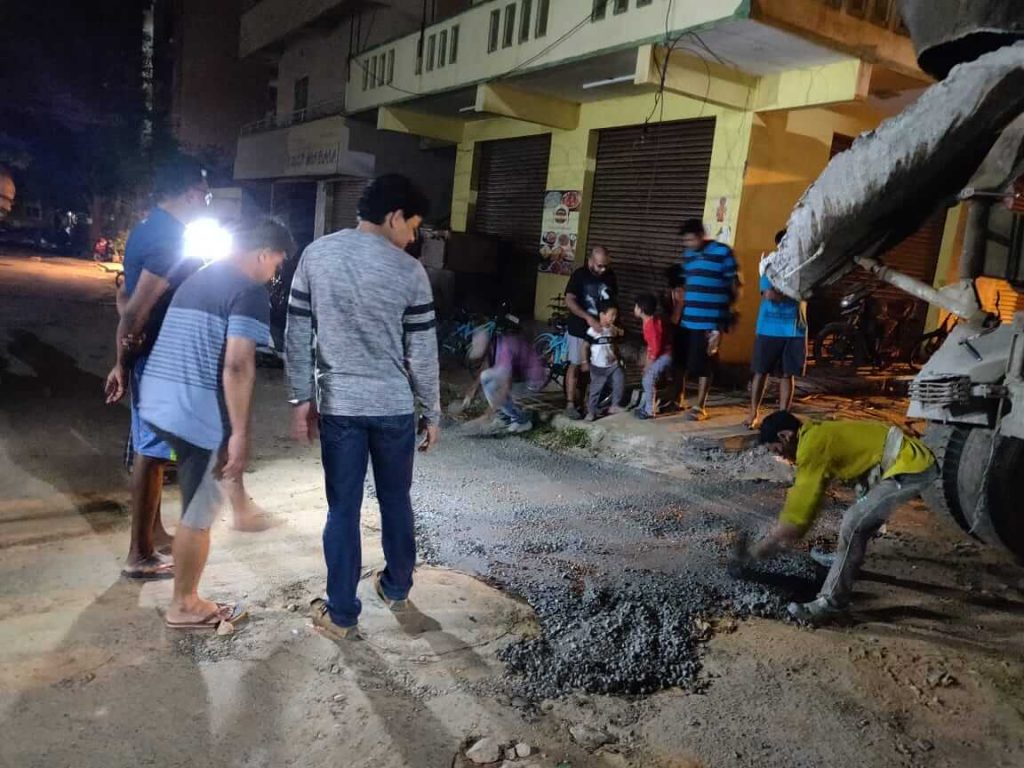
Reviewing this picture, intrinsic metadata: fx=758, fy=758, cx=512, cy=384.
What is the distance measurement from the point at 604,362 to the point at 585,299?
0.65 m

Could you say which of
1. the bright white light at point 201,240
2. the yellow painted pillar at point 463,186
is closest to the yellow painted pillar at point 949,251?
the yellow painted pillar at point 463,186

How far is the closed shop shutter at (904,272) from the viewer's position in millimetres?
10641

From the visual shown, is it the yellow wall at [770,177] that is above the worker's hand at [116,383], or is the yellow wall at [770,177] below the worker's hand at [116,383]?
above

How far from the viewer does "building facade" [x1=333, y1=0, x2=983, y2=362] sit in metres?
7.77

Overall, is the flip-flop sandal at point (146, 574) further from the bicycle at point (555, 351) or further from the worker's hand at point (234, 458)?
the bicycle at point (555, 351)

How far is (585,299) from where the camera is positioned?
7.48 metres

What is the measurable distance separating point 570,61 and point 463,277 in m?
5.18

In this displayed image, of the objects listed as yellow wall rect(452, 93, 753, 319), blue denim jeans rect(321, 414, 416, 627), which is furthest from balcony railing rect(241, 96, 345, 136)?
blue denim jeans rect(321, 414, 416, 627)

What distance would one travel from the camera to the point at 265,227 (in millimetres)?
3381

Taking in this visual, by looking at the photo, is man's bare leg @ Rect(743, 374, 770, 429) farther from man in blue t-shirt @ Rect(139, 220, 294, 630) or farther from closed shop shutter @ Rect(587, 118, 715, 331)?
man in blue t-shirt @ Rect(139, 220, 294, 630)

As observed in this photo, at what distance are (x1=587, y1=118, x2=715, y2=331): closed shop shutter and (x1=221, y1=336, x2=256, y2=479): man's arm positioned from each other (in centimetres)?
703

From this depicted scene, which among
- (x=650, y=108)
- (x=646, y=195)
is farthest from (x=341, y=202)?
(x=650, y=108)

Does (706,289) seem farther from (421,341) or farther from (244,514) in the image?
(244,514)

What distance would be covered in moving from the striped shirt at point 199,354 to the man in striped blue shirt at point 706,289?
15.7ft
